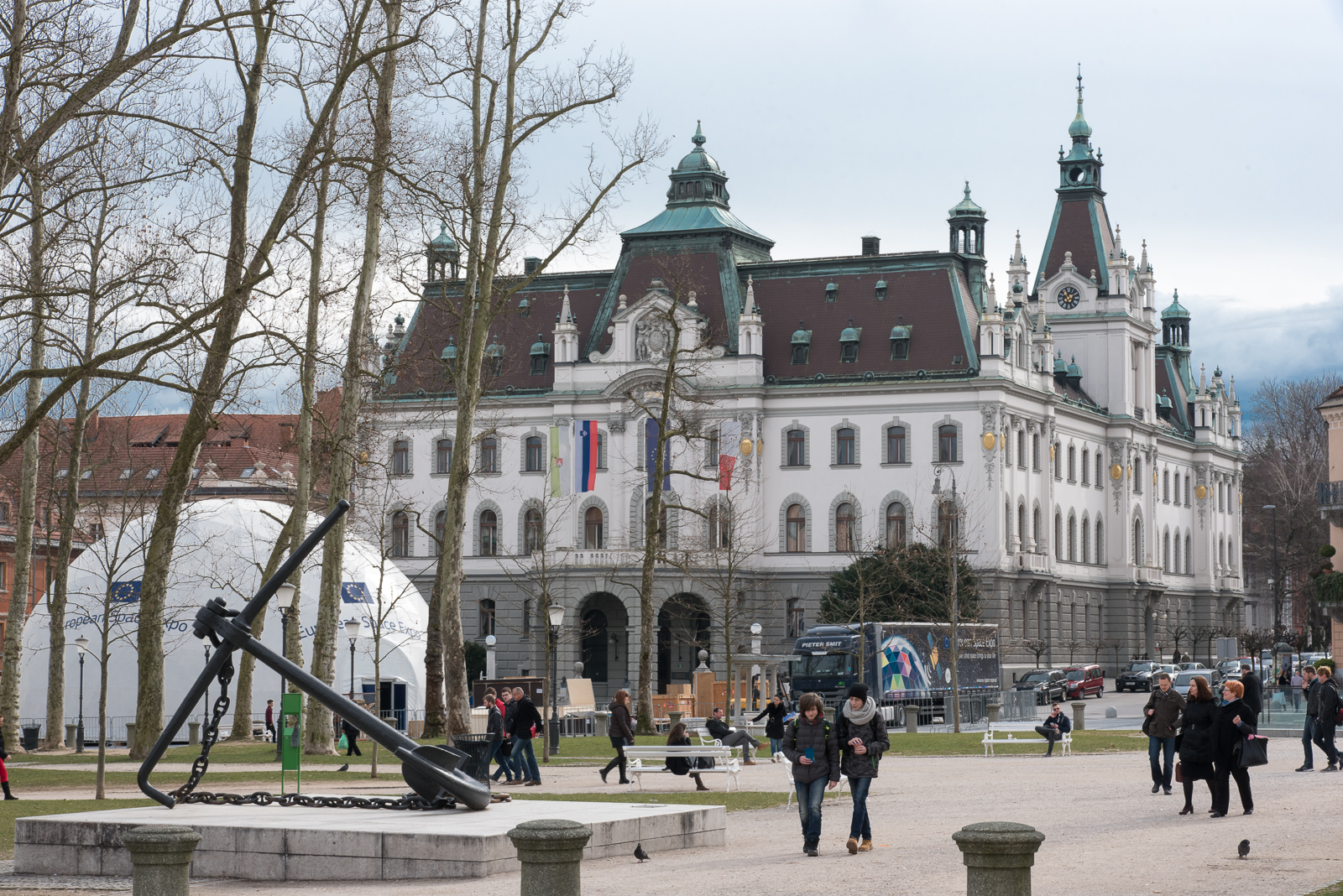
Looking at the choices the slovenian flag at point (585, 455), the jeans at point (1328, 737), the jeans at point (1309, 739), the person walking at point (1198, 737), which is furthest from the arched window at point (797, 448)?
the person walking at point (1198, 737)

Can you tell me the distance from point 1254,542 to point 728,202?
171ft

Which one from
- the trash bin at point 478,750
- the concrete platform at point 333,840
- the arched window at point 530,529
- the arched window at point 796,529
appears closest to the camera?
the concrete platform at point 333,840

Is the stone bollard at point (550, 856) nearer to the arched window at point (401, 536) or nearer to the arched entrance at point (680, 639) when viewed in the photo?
the arched entrance at point (680, 639)

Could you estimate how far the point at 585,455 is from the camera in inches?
3314

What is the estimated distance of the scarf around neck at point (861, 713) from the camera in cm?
1875

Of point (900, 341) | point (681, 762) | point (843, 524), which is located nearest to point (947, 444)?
point (900, 341)

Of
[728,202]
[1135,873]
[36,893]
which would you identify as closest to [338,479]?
[36,893]

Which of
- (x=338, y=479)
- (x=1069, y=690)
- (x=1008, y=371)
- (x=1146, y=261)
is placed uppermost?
(x=1146, y=261)

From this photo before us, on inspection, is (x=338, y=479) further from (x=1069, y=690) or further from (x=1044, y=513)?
(x=1044, y=513)

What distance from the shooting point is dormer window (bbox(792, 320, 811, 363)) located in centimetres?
8262

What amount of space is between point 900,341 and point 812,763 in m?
63.8

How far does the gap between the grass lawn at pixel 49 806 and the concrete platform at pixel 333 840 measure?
11.5 feet

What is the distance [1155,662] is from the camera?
87750 millimetres

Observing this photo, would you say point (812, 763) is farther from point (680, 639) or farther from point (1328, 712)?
point (680, 639)
